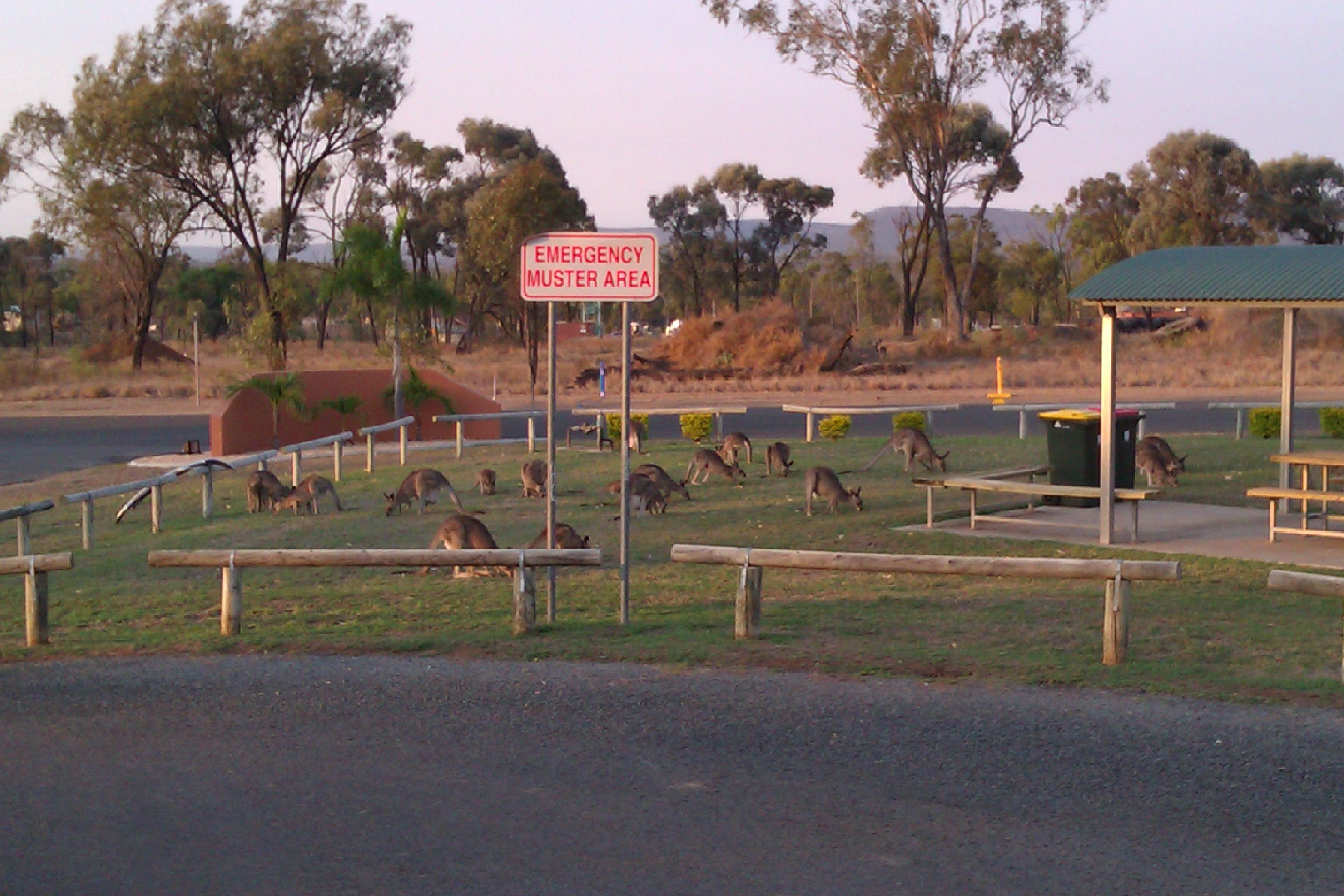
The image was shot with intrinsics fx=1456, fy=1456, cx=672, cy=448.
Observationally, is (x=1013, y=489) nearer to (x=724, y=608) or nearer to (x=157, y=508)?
(x=724, y=608)

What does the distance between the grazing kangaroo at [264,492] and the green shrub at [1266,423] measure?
567 inches

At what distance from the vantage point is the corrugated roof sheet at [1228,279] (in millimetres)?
12000

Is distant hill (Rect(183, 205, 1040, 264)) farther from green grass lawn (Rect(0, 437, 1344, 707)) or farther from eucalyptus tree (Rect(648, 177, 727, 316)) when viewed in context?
green grass lawn (Rect(0, 437, 1344, 707))

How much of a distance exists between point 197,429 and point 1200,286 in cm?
2454

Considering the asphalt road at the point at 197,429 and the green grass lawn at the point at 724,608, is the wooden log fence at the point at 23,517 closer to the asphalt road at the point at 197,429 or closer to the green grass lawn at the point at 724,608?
the green grass lawn at the point at 724,608

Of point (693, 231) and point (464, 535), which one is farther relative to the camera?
point (693, 231)

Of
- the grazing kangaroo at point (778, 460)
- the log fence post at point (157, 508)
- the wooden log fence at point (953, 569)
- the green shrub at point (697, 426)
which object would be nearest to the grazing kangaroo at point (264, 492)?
the log fence post at point (157, 508)

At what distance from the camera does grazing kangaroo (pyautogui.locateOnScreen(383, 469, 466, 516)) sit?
15.4 m

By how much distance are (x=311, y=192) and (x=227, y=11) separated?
21393 millimetres

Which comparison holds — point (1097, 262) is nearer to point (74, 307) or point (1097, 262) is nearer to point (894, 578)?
point (74, 307)

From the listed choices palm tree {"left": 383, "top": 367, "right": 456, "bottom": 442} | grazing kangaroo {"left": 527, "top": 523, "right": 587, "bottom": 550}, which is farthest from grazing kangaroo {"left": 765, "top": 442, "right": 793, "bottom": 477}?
palm tree {"left": 383, "top": 367, "right": 456, "bottom": 442}

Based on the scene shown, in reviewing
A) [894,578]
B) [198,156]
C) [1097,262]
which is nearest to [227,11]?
[198,156]

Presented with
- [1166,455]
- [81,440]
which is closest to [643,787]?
[1166,455]

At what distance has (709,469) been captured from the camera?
17.3m
